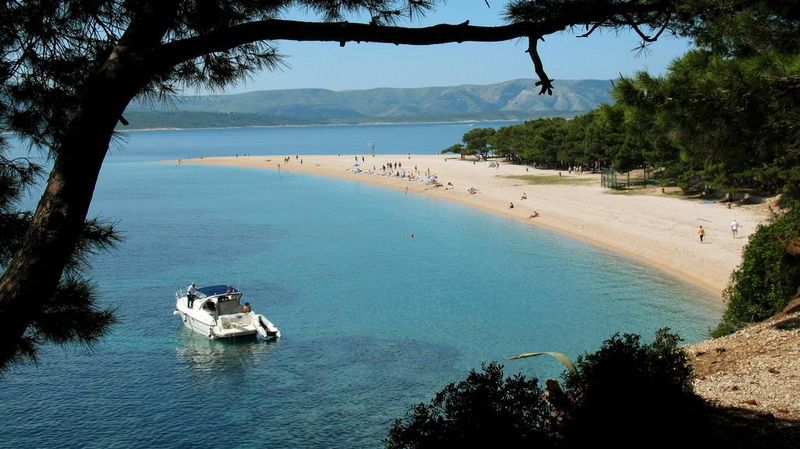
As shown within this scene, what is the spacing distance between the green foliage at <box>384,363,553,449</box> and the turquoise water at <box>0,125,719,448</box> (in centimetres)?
455

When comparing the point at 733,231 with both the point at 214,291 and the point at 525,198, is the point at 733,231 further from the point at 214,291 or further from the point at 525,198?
the point at 214,291

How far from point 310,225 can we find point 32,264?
51.2m

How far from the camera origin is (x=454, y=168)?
94.1 m

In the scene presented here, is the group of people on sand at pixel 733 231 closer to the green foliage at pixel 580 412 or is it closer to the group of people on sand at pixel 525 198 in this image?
the group of people on sand at pixel 525 198

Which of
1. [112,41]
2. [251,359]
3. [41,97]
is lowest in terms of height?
[251,359]

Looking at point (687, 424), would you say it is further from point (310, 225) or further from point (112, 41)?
point (310, 225)

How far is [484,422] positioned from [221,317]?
2241 cm

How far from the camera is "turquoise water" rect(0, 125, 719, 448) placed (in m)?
19.3

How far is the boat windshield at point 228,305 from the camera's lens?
28219 millimetres

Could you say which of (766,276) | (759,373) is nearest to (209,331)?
(766,276)

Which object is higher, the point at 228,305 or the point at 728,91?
the point at 728,91

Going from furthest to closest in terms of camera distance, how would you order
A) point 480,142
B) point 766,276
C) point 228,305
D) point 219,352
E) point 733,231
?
point 480,142
point 733,231
point 228,305
point 219,352
point 766,276

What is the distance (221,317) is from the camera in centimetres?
2738

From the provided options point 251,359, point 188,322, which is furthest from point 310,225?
point 251,359
